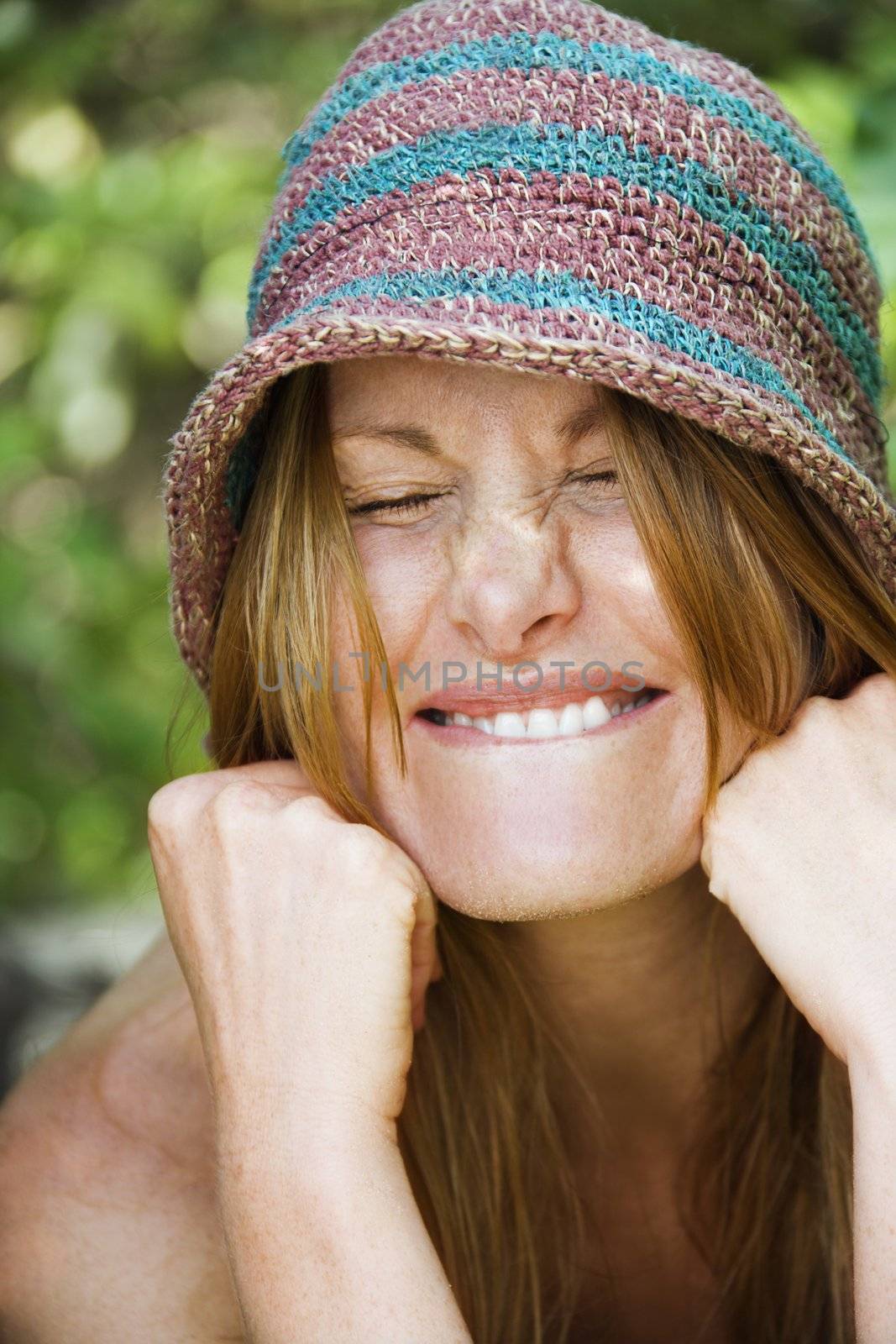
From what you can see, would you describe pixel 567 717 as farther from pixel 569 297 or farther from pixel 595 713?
pixel 569 297

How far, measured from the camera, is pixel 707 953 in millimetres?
2184

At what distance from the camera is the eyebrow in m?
1.66

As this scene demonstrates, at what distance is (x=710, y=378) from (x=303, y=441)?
22.6 inches

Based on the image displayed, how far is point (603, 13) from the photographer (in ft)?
5.87

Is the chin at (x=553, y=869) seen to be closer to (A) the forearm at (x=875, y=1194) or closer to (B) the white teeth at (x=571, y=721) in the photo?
(B) the white teeth at (x=571, y=721)

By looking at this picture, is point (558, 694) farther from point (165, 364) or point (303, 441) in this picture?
point (165, 364)

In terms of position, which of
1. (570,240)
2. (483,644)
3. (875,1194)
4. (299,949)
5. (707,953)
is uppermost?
(570,240)

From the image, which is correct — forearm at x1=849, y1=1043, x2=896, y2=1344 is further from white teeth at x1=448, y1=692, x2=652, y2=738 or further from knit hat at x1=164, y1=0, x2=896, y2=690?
knit hat at x1=164, y1=0, x2=896, y2=690

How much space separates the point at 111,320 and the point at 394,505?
2225mm

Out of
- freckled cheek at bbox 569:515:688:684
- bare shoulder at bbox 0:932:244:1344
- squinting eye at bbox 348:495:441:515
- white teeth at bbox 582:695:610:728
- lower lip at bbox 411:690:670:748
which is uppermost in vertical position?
squinting eye at bbox 348:495:441:515

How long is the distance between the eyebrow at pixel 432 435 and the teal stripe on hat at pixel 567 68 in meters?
0.42

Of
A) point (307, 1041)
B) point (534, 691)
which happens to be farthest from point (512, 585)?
point (307, 1041)

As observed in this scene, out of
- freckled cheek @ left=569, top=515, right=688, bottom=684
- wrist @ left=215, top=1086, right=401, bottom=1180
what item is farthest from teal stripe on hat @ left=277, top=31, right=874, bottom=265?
wrist @ left=215, top=1086, right=401, bottom=1180

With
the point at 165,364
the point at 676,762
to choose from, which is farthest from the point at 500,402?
the point at 165,364
